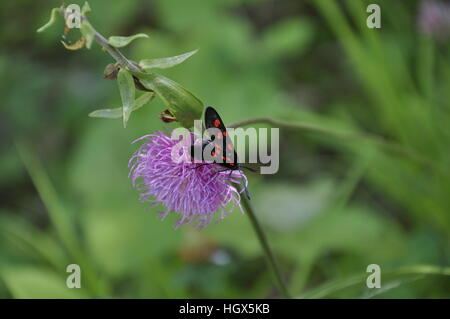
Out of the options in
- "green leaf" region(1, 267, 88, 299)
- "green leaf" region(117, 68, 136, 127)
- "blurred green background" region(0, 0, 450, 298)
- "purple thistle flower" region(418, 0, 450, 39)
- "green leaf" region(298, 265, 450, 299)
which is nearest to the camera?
"green leaf" region(117, 68, 136, 127)

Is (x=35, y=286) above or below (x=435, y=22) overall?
below

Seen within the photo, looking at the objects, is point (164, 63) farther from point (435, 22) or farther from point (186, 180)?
point (435, 22)

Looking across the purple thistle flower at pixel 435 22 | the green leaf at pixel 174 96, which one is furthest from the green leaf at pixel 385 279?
the purple thistle flower at pixel 435 22

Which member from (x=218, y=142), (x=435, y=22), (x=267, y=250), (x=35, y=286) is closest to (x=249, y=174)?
(x=435, y=22)

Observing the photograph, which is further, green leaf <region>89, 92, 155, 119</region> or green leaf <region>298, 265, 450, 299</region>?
green leaf <region>298, 265, 450, 299</region>

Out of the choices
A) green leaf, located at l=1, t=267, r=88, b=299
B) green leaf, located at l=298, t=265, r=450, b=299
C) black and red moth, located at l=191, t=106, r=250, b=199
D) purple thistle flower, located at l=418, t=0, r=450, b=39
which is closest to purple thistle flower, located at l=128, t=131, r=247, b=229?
black and red moth, located at l=191, t=106, r=250, b=199

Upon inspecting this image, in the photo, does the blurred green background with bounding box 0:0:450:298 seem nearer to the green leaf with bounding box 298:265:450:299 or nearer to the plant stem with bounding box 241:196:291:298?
the green leaf with bounding box 298:265:450:299
